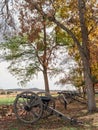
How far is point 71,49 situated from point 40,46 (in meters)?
2.69

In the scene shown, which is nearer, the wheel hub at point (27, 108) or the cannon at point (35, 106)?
the cannon at point (35, 106)

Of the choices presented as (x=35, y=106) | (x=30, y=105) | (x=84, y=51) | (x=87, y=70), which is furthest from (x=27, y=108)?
(x=84, y=51)

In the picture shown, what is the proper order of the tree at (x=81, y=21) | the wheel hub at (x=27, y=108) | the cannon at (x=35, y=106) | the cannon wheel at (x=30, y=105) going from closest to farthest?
the cannon at (x=35, y=106)
the cannon wheel at (x=30, y=105)
the wheel hub at (x=27, y=108)
the tree at (x=81, y=21)

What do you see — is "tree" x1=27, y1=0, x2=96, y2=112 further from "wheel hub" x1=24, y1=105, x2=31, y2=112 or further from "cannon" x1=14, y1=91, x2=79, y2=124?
"wheel hub" x1=24, y1=105, x2=31, y2=112

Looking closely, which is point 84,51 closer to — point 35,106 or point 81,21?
point 81,21

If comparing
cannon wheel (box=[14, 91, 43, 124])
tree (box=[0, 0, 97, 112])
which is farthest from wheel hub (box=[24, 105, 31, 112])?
tree (box=[0, 0, 97, 112])

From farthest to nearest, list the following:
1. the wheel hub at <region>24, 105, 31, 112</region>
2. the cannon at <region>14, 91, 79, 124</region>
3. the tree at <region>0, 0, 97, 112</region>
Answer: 1. the tree at <region>0, 0, 97, 112</region>
2. the wheel hub at <region>24, 105, 31, 112</region>
3. the cannon at <region>14, 91, 79, 124</region>

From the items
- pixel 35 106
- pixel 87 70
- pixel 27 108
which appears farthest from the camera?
pixel 87 70

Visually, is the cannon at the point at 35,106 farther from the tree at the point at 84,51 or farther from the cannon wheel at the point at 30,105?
the tree at the point at 84,51

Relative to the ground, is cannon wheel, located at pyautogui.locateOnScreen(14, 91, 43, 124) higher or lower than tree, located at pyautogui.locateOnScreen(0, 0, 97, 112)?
lower

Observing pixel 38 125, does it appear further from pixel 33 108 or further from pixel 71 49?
pixel 71 49

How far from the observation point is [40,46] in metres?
30.3

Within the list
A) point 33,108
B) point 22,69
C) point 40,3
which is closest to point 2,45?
point 22,69

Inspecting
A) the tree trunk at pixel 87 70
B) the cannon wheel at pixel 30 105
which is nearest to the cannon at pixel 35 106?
the cannon wheel at pixel 30 105
